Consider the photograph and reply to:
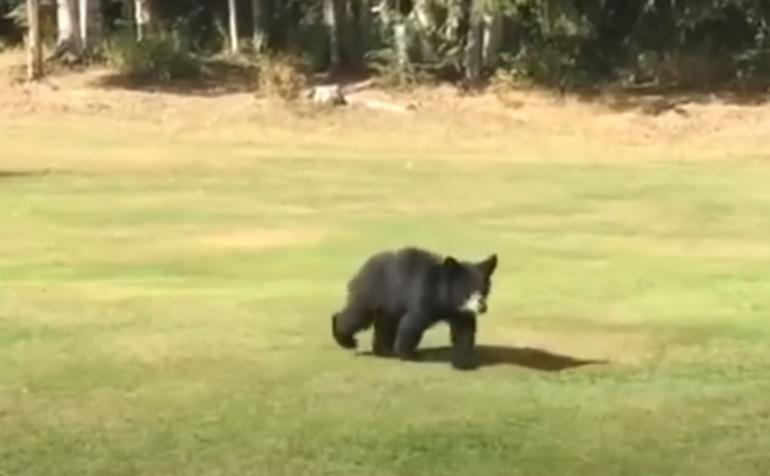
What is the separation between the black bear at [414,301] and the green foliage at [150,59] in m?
31.2

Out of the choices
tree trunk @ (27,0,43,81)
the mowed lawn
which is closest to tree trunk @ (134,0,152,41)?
tree trunk @ (27,0,43,81)

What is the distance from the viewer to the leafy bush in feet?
132

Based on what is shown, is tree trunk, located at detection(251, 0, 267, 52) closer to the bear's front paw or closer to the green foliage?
the green foliage

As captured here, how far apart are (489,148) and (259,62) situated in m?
9.24

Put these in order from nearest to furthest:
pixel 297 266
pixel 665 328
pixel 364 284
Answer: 1. pixel 364 284
2. pixel 665 328
3. pixel 297 266

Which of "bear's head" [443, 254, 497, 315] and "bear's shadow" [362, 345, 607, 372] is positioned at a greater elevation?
"bear's head" [443, 254, 497, 315]

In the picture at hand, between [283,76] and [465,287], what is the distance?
1186 inches

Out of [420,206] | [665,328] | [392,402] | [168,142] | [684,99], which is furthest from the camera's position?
[684,99]

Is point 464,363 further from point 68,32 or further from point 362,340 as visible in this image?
point 68,32

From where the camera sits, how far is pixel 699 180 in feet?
91.2

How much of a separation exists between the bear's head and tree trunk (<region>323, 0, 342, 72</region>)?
32741 mm

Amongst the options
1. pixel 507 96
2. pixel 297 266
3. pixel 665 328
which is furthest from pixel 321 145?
pixel 665 328

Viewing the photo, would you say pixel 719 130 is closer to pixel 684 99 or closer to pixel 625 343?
pixel 684 99

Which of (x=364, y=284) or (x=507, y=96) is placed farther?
(x=507, y=96)
